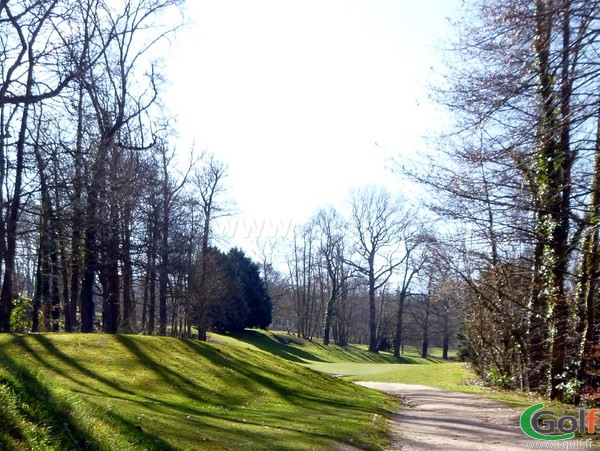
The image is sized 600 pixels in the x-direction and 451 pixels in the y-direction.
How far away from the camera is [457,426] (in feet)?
43.4

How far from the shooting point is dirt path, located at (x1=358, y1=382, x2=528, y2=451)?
1071 cm

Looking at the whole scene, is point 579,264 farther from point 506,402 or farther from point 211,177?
point 211,177

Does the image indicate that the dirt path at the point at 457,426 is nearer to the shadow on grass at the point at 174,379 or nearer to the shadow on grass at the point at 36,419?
the shadow on grass at the point at 174,379

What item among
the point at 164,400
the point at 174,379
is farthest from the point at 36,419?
the point at 174,379

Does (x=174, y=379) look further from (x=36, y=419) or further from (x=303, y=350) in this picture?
(x=303, y=350)

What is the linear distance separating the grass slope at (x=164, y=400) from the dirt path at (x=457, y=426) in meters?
0.60

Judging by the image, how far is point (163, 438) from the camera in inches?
292

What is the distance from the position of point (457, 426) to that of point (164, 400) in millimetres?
6197

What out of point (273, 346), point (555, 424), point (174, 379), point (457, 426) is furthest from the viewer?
point (273, 346)

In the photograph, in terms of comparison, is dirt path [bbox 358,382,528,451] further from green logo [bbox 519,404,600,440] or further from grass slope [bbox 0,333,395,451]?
grass slope [bbox 0,333,395,451]

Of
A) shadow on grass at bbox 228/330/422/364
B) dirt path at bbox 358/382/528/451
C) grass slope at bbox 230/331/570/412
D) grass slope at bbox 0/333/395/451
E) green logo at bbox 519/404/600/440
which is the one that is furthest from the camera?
shadow on grass at bbox 228/330/422/364

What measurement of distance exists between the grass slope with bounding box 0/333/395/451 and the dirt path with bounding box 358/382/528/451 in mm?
598

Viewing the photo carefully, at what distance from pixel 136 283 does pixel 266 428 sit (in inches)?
1007

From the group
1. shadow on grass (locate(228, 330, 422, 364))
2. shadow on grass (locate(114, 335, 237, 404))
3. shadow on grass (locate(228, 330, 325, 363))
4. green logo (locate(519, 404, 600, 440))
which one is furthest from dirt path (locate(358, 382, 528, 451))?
shadow on grass (locate(228, 330, 422, 364))
